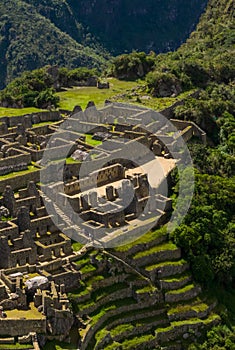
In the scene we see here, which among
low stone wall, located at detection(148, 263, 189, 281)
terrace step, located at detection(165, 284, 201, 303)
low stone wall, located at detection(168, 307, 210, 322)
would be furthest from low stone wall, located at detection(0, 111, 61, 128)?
low stone wall, located at detection(168, 307, 210, 322)

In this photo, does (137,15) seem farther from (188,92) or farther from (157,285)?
(157,285)

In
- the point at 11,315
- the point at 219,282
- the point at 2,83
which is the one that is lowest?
the point at 2,83

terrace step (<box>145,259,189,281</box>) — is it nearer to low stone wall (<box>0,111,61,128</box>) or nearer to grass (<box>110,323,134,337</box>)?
grass (<box>110,323,134,337</box>)

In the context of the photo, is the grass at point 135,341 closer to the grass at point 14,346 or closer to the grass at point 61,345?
the grass at point 61,345

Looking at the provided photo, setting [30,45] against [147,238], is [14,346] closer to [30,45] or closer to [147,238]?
[147,238]

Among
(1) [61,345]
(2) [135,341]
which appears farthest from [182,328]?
(1) [61,345]

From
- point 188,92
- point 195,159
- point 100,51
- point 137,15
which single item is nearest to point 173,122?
point 195,159
